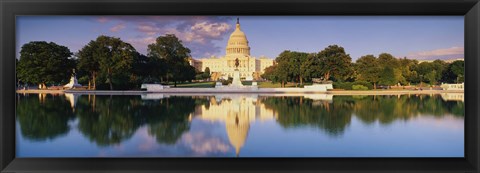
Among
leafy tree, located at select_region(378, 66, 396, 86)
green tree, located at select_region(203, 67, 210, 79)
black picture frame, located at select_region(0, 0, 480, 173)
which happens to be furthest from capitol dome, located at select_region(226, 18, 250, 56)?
leafy tree, located at select_region(378, 66, 396, 86)

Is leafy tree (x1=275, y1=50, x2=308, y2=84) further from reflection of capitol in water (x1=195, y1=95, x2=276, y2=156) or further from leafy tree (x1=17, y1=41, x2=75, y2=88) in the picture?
leafy tree (x1=17, y1=41, x2=75, y2=88)

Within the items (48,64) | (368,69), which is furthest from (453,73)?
(48,64)

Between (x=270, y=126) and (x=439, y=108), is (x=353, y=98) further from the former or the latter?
(x=270, y=126)

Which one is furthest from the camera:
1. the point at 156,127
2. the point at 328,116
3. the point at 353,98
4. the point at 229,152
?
the point at 353,98

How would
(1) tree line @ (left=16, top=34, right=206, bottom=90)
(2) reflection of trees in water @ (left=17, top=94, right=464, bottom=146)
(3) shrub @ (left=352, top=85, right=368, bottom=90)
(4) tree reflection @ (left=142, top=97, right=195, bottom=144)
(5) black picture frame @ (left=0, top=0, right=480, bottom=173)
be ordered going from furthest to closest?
(1) tree line @ (left=16, top=34, right=206, bottom=90)
(3) shrub @ (left=352, top=85, right=368, bottom=90)
(4) tree reflection @ (left=142, top=97, right=195, bottom=144)
(2) reflection of trees in water @ (left=17, top=94, right=464, bottom=146)
(5) black picture frame @ (left=0, top=0, right=480, bottom=173)
